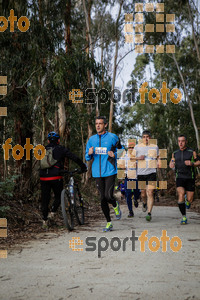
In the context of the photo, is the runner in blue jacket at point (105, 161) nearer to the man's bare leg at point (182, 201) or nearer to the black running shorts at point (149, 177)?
the man's bare leg at point (182, 201)

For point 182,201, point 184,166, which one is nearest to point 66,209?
point 182,201

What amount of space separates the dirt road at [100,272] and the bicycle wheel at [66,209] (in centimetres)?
77

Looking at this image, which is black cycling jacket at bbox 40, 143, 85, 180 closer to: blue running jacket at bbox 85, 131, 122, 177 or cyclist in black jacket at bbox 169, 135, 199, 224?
blue running jacket at bbox 85, 131, 122, 177

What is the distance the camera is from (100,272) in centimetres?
421

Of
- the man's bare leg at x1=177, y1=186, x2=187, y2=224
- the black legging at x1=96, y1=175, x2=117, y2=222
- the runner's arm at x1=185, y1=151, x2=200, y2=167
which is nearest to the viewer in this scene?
the black legging at x1=96, y1=175, x2=117, y2=222

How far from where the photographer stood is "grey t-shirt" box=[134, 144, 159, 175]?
9.07 m

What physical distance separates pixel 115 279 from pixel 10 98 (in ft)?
23.0

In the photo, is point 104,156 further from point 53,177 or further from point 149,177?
point 149,177

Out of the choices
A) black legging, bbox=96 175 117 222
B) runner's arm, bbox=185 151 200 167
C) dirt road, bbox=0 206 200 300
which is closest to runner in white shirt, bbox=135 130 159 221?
runner's arm, bbox=185 151 200 167

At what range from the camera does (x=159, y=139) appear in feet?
127

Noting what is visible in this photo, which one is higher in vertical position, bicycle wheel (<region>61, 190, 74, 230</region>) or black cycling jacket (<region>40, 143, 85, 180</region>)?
black cycling jacket (<region>40, 143, 85, 180</region>)

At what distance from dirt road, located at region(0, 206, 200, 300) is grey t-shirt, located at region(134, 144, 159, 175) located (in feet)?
9.56

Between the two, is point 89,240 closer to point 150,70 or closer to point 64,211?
point 64,211

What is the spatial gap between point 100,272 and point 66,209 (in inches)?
119
